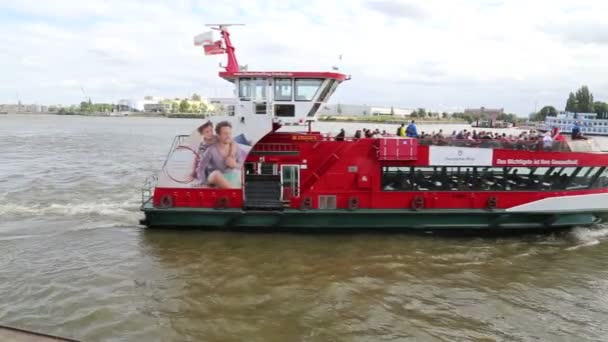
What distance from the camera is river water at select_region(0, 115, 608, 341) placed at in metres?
8.27

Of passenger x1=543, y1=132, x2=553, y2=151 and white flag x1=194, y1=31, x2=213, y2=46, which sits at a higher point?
white flag x1=194, y1=31, x2=213, y2=46

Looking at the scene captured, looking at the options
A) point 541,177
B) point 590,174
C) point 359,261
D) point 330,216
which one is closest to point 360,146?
point 330,216

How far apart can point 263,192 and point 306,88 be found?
316 cm

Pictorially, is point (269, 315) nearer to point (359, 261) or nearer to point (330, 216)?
point (359, 261)

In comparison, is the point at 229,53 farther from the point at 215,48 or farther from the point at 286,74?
the point at 286,74

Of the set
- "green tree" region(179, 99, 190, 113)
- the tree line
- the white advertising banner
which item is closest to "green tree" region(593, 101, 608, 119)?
the tree line

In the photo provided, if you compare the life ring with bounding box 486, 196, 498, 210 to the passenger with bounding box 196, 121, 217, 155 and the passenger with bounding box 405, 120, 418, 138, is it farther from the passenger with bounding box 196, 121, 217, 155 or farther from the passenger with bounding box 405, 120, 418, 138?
the passenger with bounding box 196, 121, 217, 155

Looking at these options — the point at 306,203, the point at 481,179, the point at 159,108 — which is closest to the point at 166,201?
the point at 306,203

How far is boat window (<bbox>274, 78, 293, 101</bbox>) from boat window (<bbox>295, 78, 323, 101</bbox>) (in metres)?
0.17

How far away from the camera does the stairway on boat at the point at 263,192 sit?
41.5ft

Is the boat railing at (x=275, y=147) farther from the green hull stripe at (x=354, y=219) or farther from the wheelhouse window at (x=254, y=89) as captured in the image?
the green hull stripe at (x=354, y=219)

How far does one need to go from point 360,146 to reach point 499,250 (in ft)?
15.2

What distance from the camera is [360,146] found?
1281 cm

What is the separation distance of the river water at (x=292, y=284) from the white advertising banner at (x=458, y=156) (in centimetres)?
218
